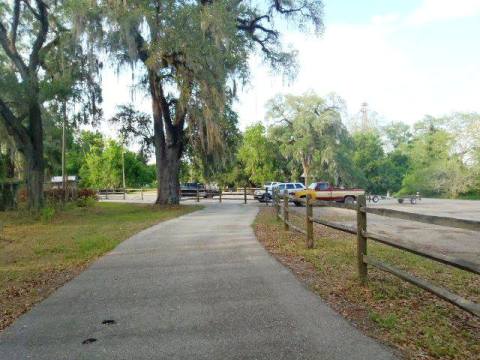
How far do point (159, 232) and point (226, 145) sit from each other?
14490mm

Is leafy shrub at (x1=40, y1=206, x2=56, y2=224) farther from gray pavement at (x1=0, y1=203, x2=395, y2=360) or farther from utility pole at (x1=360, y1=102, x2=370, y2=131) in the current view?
utility pole at (x1=360, y1=102, x2=370, y2=131)

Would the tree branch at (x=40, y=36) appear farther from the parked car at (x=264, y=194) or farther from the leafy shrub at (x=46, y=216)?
the parked car at (x=264, y=194)

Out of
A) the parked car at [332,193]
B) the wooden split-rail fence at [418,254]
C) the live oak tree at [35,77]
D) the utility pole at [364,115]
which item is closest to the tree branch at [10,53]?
the live oak tree at [35,77]

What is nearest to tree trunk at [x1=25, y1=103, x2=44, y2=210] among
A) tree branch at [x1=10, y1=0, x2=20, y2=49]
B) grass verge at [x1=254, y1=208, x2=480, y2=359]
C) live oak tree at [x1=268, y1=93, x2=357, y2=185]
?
tree branch at [x1=10, y1=0, x2=20, y2=49]

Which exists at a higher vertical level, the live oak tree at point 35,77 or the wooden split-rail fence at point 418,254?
the live oak tree at point 35,77

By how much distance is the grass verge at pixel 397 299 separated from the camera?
4031 millimetres

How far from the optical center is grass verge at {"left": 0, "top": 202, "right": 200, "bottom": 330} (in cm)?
611

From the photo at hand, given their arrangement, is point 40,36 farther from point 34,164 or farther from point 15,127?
point 34,164

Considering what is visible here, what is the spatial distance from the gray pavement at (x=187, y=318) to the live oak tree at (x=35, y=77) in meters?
13.2

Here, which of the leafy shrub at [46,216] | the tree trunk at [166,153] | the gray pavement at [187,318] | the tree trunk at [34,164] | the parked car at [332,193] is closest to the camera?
the gray pavement at [187,318]

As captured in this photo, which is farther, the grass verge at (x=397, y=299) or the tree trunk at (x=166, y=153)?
the tree trunk at (x=166, y=153)

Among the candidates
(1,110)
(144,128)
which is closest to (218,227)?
(1,110)

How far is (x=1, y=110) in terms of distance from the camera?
61.7 ft

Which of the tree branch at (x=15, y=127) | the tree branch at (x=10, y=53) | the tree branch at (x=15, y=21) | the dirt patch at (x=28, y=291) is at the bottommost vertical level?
the dirt patch at (x=28, y=291)
